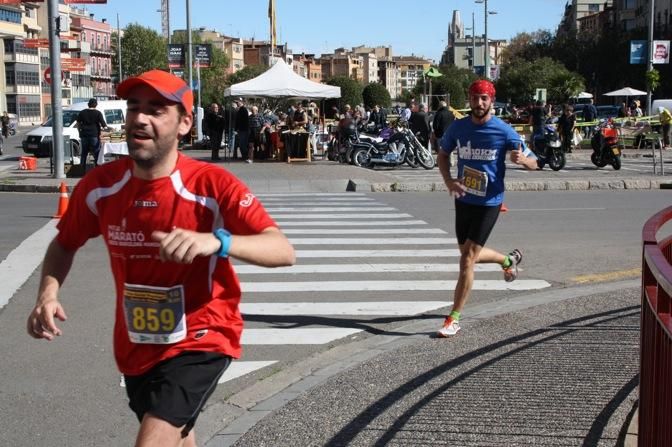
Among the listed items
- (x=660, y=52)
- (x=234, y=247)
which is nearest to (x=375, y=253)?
(x=234, y=247)

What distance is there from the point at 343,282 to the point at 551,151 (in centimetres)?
1714

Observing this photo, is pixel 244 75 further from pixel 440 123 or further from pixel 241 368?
pixel 241 368

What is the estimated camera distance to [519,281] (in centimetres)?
1022

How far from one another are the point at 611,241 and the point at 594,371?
6.96 meters

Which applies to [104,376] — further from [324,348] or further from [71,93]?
[71,93]

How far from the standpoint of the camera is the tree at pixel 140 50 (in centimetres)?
16225

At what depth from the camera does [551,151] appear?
85.8 feet

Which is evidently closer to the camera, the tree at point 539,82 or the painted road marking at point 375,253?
the painted road marking at point 375,253

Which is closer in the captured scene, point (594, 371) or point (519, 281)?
point (594, 371)

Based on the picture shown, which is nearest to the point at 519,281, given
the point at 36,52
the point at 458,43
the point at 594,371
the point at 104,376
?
the point at 594,371

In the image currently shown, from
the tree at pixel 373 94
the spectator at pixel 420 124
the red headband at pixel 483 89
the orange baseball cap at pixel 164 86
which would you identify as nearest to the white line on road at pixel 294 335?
the red headband at pixel 483 89

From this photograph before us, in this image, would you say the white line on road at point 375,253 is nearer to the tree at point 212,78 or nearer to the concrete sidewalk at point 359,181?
the concrete sidewalk at point 359,181

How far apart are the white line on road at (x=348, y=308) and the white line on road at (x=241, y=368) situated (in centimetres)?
163

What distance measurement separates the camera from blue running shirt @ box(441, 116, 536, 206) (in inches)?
301
